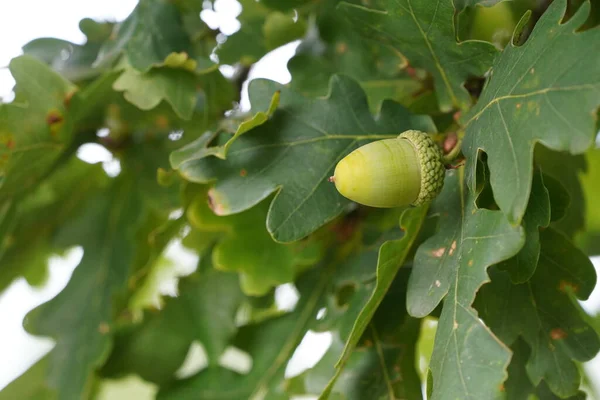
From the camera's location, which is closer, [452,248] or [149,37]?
[452,248]

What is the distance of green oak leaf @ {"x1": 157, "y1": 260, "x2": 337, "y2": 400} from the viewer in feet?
3.33

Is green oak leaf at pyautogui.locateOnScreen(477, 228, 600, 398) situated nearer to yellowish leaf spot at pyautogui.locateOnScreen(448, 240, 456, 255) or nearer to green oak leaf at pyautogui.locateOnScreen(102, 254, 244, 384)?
yellowish leaf spot at pyautogui.locateOnScreen(448, 240, 456, 255)

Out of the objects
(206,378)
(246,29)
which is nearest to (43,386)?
(206,378)

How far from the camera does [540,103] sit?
523mm

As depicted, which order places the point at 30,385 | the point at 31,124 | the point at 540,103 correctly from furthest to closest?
the point at 30,385
the point at 31,124
the point at 540,103

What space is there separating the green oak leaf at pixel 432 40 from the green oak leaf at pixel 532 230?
5.7 inches

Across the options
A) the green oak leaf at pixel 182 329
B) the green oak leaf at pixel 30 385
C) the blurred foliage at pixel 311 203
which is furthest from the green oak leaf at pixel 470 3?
the green oak leaf at pixel 30 385

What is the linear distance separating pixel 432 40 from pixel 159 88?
354 mm

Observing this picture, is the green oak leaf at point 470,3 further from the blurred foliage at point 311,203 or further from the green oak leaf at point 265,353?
the green oak leaf at point 265,353

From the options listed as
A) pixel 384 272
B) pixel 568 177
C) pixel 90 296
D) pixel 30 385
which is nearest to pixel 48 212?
pixel 90 296

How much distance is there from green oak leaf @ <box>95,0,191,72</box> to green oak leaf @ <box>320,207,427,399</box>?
386mm

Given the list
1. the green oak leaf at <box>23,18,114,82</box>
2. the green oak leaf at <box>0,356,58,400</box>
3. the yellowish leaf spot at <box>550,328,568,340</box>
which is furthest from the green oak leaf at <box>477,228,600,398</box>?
the green oak leaf at <box>0,356,58,400</box>

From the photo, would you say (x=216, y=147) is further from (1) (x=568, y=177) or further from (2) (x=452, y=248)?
(1) (x=568, y=177)

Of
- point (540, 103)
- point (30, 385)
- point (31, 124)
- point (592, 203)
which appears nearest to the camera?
point (540, 103)
